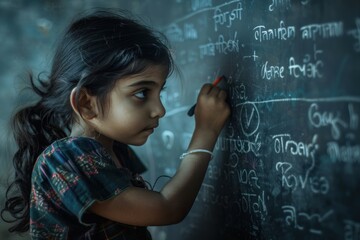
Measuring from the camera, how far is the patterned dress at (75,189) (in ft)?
4.27

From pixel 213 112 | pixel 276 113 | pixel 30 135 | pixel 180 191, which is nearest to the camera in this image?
pixel 276 113

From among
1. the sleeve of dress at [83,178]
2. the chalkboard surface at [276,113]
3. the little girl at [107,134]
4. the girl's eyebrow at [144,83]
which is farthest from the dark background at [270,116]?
the sleeve of dress at [83,178]

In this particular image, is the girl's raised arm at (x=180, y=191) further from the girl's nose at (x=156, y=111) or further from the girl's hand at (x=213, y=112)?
the girl's nose at (x=156, y=111)

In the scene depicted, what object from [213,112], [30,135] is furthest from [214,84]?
[30,135]

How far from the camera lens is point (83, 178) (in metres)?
1.30

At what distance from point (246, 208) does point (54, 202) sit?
0.51 m

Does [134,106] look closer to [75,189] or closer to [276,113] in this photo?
[75,189]

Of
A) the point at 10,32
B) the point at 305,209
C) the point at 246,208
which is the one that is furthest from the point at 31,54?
the point at 305,209

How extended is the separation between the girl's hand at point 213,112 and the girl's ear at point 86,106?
303 mm

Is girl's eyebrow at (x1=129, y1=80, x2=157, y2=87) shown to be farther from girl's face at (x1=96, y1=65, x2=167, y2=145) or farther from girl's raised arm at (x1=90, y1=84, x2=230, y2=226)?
girl's raised arm at (x1=90, y1=84, x2=230, y2=226)

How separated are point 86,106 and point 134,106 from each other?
0.14m

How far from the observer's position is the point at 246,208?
56.7 inches

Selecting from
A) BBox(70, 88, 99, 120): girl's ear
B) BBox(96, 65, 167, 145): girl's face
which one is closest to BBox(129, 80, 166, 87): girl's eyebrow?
BBox(96, 65, 167, 145): girl's face

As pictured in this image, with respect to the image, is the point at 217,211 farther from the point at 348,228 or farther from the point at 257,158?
the point at 348,228
